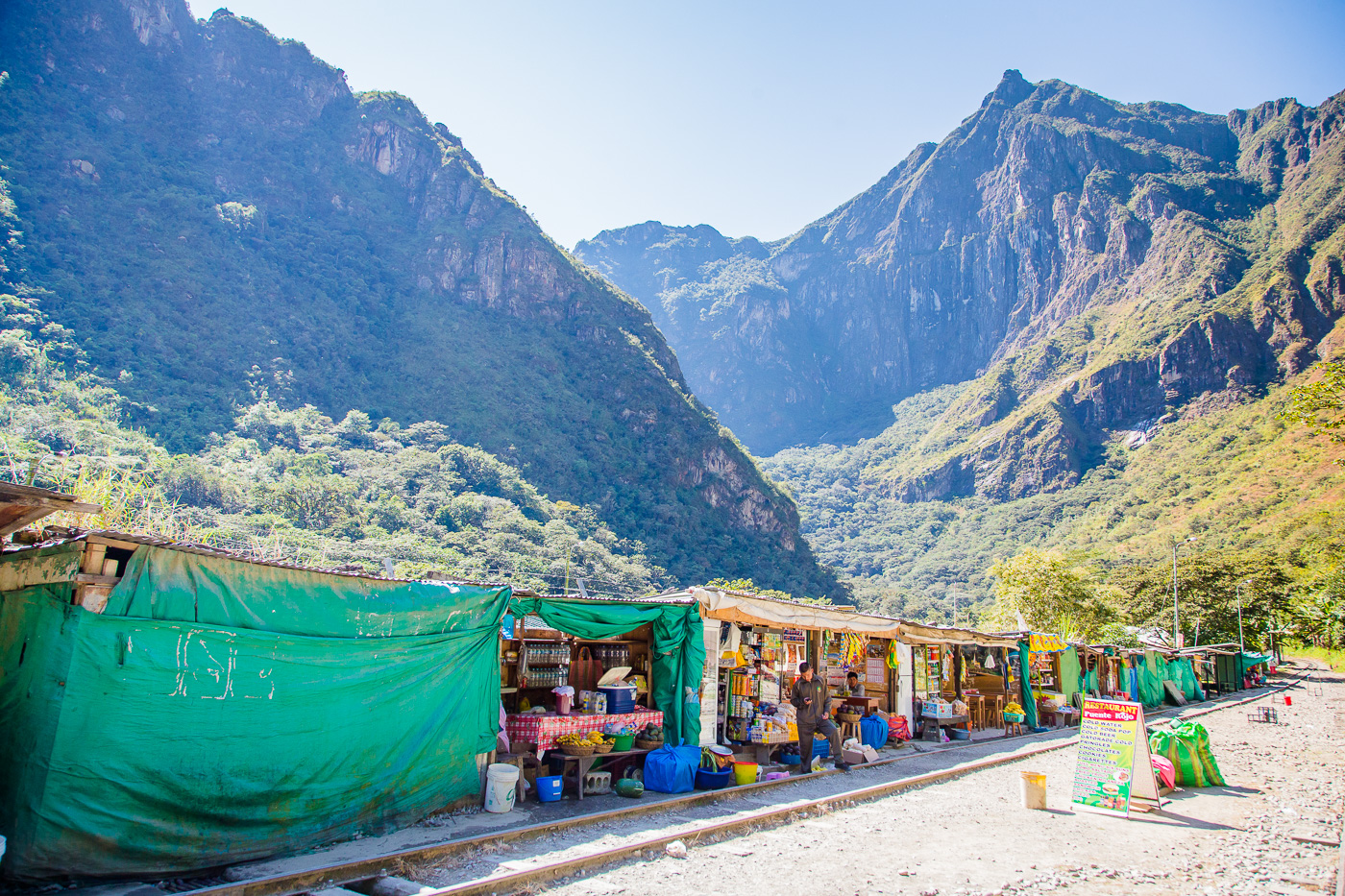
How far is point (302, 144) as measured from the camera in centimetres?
11781

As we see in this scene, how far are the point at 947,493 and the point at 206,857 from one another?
14829 centimetres

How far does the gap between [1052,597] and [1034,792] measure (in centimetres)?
3594

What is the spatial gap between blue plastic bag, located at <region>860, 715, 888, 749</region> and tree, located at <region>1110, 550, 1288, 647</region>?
48.2m

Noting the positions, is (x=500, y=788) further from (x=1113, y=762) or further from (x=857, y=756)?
(x=1113, y=762)

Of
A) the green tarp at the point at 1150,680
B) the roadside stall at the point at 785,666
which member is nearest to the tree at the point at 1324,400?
the roadside stall at the point at 785,666

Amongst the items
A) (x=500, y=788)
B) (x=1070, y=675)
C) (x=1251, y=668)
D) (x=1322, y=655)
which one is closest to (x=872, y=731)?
(x=500, y=788)

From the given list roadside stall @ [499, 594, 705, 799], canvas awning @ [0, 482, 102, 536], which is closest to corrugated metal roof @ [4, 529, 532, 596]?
canvas awning @ [0, 482, 102, 536]

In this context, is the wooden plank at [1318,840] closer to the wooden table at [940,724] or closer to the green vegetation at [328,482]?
the wooden table at [940,724]

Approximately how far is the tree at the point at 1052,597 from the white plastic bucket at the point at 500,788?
128 feet

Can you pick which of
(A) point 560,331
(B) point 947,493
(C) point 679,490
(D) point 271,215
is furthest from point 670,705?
(B) point 947,493

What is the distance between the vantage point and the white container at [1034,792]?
9477mm

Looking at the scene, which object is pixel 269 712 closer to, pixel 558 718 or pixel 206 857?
pixel 206 857

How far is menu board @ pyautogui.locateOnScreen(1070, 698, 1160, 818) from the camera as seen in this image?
9430 mm

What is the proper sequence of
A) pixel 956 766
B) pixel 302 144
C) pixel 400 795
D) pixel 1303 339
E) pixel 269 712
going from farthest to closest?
pixel 302 144 < pixel 1303 339 < pixel 956 766 < pixel 400 795 < pixel 269 712
